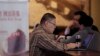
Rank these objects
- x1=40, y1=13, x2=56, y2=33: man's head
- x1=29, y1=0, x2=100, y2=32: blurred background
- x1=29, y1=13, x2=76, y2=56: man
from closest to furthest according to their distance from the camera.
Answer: x1=29, y1=13, x2=76, y2=56: man
x1=40, y1=13, x2=56, y2=33: man's head
x1=29, y1=0, x2=100, y2=32: blurred background

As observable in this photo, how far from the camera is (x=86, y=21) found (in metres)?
4.45

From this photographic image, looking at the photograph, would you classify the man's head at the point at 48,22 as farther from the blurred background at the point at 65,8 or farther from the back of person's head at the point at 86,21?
the back of person's head at the point at 86,21

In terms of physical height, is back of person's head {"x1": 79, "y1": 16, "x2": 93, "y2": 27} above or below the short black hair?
below

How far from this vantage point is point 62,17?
450cm

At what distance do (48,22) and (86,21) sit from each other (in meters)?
0.78

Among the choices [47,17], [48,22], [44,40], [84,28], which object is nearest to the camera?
[44,40]

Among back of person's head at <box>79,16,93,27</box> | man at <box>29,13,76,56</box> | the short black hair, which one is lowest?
man at <box>29,13,76,56</box>

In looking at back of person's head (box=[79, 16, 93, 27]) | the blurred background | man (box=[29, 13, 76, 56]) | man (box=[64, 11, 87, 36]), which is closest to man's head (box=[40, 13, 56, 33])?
man (box=[29, 13, 76, 56])

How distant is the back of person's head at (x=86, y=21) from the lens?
4.45 meters

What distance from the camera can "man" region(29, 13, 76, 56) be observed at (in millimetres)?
3644

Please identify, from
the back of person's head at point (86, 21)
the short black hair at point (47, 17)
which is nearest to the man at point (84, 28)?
the back of person's head at point (86, 21)

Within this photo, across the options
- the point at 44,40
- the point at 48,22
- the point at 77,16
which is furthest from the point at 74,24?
the point at 44,40

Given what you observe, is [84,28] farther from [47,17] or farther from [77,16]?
[47,17]

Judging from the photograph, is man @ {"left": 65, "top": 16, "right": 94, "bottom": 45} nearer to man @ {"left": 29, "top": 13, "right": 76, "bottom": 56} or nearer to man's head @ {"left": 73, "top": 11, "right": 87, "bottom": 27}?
man's head @ {"left": 73, "top": 11, "right": 87, "bottom": 27}
